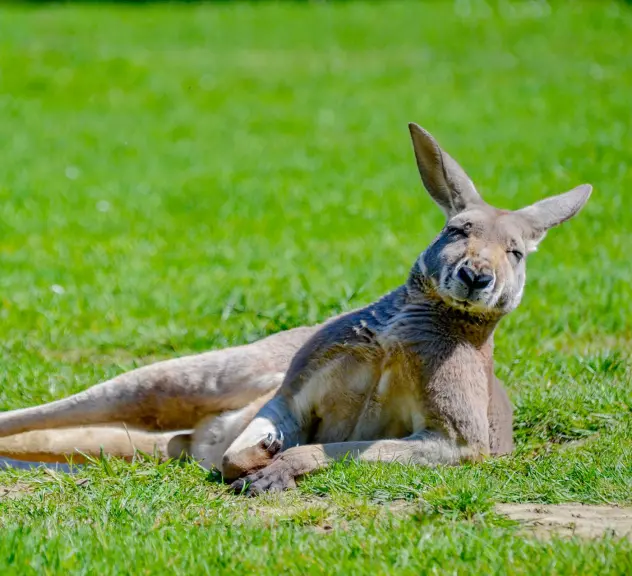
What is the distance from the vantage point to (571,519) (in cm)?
404

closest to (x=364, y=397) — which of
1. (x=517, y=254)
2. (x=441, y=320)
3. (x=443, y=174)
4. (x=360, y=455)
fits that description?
(x=360, y=455)

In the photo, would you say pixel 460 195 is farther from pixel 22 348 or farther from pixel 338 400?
pixel 22 348

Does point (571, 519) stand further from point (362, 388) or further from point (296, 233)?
point (296, 233)

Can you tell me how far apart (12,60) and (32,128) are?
355 centimetres

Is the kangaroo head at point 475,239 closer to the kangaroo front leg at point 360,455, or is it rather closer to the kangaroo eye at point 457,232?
the kangaroo eye at point 457,232

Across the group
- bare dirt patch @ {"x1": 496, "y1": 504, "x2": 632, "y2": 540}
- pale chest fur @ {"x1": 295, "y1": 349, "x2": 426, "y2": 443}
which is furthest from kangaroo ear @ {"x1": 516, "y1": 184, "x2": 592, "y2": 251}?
bare dirt patch @ {"x1": 496, "y1": 504, "x2": 632, "y2": 540}

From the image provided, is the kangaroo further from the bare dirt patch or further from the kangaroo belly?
the bare dirt patch

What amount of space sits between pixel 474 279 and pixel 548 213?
0.81 m

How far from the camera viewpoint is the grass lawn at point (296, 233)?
4.00 meters

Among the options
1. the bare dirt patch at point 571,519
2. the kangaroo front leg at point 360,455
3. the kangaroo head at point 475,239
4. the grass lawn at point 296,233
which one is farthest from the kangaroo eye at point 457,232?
the bare dirt patch at point 571,519

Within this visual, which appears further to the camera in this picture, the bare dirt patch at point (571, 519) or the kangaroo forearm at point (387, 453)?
the kangaroo forearm at point (387, 453)

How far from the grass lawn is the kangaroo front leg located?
87mm

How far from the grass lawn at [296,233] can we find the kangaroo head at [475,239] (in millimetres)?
723

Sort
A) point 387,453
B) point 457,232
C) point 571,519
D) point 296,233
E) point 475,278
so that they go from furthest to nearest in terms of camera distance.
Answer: point 296,233 < point 457,232 < point 387,453 < point 475,278 < point 571,519
